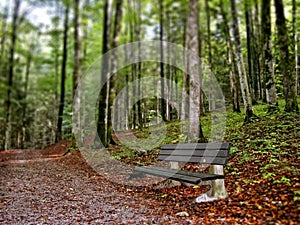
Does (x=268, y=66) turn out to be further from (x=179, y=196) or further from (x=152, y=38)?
(x=152, y=38)

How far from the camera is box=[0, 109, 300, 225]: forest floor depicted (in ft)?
12.9

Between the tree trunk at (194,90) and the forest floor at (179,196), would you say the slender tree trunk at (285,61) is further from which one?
the tree trunk at (194,90)

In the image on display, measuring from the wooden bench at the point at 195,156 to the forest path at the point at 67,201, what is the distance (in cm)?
72

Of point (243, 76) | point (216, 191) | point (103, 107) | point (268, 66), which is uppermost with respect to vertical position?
point (268, 66)

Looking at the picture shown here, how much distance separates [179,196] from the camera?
17.4 ft

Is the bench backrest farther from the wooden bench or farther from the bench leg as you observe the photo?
the bench leg

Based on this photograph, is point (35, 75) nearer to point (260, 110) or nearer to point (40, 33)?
point (40, 33)

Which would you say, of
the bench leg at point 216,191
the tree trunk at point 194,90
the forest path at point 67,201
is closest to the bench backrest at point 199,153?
the bench leg at point 216,191

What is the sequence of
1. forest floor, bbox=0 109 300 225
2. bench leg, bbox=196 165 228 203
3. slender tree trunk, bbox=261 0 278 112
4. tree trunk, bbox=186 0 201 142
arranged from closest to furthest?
forest floor, bbox=0 109 300 225 → bench leg, bbox=196 165 228 203 → tree trunk, bbox=186 0 201 142 → slender tree trunk, bbox=261 0 278 112

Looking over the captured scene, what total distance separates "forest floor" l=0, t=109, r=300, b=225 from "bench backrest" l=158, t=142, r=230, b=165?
672 millimetres

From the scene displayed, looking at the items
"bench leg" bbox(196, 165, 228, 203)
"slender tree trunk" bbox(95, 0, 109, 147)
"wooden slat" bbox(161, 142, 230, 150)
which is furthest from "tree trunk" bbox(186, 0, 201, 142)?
"slender tree trunk" bbox(95, 0, 109, 147)

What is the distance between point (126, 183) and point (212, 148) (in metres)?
2.89

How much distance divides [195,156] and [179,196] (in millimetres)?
851

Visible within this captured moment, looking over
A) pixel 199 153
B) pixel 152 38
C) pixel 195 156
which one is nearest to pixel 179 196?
pixel 195 156
